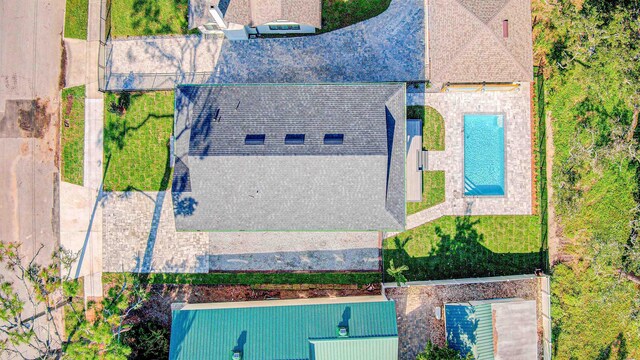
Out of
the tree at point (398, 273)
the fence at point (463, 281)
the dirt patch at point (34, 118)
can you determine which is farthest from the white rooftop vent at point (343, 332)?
the dirt patch at point (34, 118)

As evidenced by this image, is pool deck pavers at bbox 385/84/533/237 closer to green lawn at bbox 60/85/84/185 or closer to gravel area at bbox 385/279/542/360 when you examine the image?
gravel area at bbox 385/279/542/360

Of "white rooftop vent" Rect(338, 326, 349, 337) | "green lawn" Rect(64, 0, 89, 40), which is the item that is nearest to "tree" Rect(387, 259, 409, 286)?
"white rooftop vent" Rect(338, 326, 349, 337)

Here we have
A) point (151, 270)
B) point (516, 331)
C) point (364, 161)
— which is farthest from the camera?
point (151, 270)

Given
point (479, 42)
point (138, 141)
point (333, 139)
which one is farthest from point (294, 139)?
point (479, 42)

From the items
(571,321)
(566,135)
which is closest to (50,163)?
(566,135)

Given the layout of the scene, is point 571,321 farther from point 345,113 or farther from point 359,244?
point 345,113

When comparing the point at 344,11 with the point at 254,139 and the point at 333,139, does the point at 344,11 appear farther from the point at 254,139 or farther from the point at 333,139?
the point at 254,139
